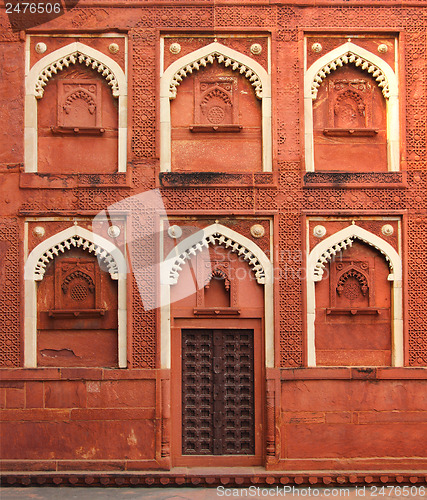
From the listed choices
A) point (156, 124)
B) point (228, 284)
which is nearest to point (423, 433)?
point (228, 284)

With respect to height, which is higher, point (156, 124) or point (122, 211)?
point (156, 124)

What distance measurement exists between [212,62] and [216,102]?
0.55m

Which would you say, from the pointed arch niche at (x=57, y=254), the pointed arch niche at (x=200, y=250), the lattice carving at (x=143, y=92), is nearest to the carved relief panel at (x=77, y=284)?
the pointed arch niche at (x=57, y=254)

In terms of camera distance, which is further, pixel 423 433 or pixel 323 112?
pixel 323 112

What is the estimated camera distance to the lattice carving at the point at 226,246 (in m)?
7.75

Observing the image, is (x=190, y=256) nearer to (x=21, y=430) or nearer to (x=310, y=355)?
(x=310, y=355)

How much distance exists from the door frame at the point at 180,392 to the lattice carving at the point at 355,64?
11.0 ft

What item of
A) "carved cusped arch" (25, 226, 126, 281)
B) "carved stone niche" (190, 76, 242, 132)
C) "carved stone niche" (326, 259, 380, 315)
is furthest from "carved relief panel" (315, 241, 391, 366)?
"carved cusped arch" (25, 226, 126, 281)

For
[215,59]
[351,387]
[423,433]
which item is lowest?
[423,433]

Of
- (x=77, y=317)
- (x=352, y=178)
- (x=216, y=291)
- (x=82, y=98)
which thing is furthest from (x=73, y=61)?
(x=352, y=178)

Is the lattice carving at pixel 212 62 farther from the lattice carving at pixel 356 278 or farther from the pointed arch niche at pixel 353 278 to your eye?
the lattice carving at pixel 356 278

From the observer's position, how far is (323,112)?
26.5 feet

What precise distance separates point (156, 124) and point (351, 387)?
440 centimetres

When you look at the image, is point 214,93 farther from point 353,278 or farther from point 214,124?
point 353,278
